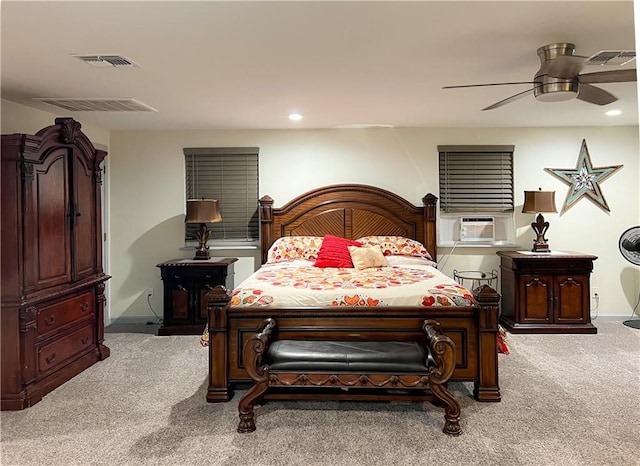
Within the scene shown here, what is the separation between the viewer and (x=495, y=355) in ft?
9.66

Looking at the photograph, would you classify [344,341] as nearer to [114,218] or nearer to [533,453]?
[533,453]

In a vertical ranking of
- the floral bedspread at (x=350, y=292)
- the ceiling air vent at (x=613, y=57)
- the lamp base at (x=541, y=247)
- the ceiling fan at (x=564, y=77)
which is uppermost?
the ceiling air vent at (x=613, y=57)

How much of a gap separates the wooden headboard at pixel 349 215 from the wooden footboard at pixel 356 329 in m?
2.11

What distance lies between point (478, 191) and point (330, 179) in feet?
5.87

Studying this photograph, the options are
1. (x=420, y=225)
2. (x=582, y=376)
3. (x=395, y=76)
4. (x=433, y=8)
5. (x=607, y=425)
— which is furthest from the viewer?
(x=420, y=225)

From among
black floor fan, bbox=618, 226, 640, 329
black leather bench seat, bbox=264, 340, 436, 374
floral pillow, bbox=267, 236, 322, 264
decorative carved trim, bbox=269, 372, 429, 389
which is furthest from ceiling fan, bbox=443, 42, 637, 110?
black floor fan, bbox=618, 226, 640, 329

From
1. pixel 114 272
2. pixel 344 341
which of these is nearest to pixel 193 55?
pixel 344 341

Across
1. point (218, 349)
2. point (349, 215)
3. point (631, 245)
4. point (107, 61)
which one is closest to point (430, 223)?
point (349, 215)

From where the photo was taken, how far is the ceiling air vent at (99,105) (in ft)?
12.3

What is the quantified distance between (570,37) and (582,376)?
8.22 ft

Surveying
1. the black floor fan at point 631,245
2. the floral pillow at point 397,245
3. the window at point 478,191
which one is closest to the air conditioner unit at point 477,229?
the window at point 478,191

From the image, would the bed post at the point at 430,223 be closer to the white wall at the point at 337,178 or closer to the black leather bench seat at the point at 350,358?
the white wall at the point at 337,178

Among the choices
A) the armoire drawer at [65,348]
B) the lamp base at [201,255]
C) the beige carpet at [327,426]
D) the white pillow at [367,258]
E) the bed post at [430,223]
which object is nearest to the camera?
the beige carpet at [327,426]

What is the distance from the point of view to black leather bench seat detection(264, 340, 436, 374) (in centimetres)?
260
